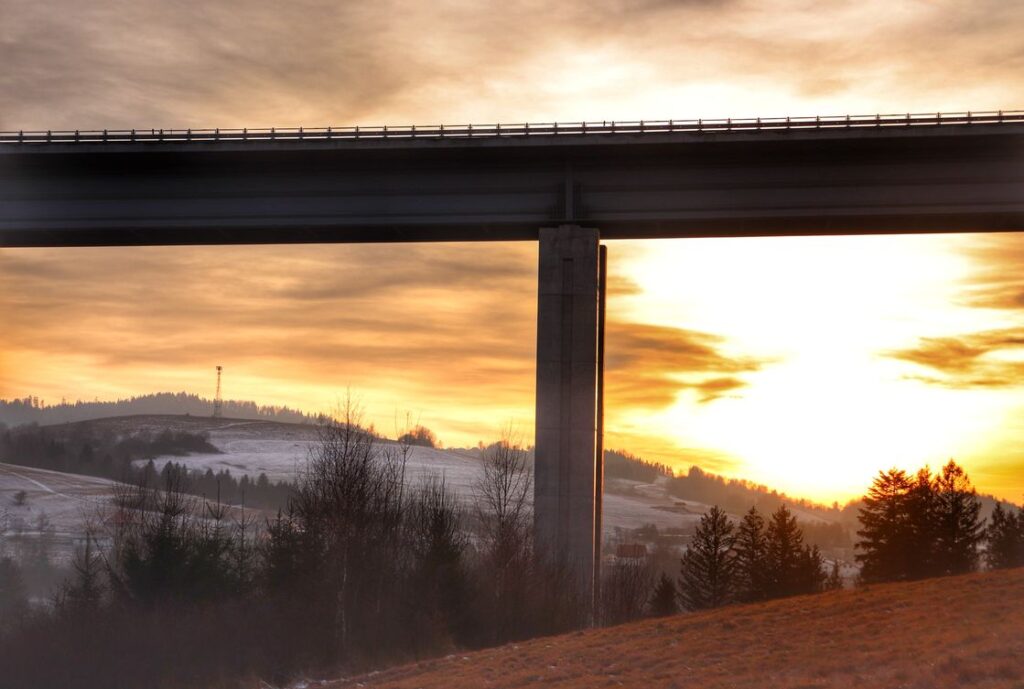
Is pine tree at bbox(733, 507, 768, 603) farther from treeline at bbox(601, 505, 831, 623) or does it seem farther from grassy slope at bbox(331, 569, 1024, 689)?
grassy slope at bbox(331, 569, 1024, 689)

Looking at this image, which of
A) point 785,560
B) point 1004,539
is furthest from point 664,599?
point 1004,539

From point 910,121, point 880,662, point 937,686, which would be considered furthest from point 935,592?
point 910,121

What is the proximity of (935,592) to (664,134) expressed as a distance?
18.5 m

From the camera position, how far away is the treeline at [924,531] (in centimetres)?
7331

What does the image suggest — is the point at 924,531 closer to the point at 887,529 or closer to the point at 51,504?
the point at 887,529

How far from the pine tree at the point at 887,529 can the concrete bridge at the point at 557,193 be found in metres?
34.0

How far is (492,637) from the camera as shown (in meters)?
43.4

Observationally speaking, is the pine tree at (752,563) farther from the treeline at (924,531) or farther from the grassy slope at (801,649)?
the grassy slope at (801,649)

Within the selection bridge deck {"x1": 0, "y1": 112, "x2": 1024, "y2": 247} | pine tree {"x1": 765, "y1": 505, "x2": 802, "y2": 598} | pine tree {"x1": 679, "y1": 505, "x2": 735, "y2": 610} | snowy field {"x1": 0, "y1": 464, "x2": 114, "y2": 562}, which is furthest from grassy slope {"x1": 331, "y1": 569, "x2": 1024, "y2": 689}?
snowy field {"x1": 0, "y1": 464, "x2": 114, "y2": 562}

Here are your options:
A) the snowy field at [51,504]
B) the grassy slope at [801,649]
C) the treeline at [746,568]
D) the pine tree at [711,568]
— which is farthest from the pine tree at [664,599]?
the snowy field at [51,504]

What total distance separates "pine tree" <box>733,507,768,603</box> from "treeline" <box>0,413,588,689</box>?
39555mm

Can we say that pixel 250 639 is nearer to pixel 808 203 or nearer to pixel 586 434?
pixel 586 434

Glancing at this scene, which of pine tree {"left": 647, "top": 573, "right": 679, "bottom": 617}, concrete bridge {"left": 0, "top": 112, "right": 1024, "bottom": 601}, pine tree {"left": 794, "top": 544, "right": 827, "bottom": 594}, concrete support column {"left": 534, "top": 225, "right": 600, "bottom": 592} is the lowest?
pine tree {"left": 647, "top": 573, "right": 679, "bottom": 617}

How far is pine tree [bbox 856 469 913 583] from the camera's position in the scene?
73.9 m
